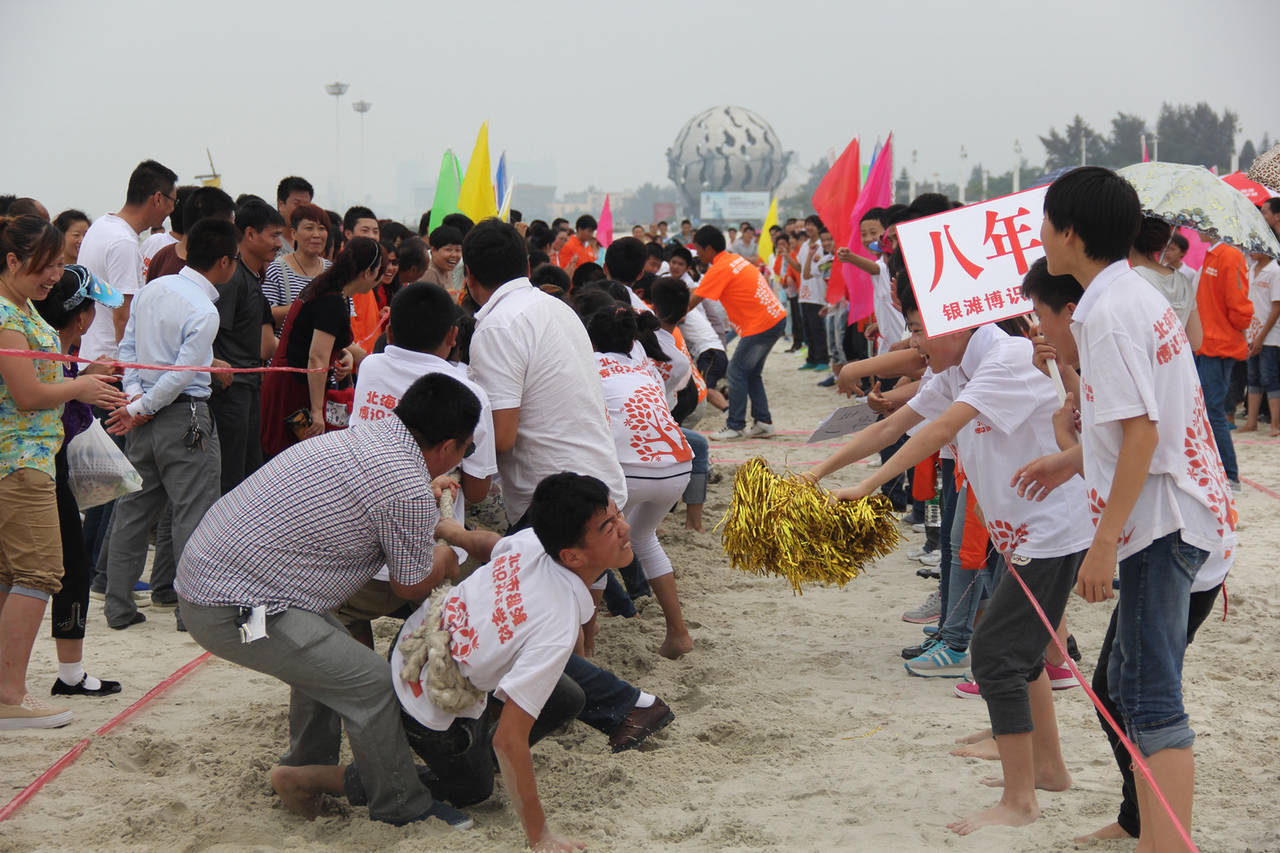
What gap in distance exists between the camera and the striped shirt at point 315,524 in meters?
3.43

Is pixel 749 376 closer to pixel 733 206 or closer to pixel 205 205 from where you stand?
pixel 205 205

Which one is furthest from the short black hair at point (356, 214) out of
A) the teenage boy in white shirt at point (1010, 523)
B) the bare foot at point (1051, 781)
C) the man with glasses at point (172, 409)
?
the bare foot at point (1051, 781)

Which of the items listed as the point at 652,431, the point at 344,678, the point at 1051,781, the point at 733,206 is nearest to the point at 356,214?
the point at 652,431

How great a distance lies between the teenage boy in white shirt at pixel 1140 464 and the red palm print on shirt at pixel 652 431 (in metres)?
2.50

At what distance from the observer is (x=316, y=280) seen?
560 cm

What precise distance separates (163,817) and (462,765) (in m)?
1.03

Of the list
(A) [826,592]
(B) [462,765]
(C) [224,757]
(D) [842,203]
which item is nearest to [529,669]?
(B) [462,765]

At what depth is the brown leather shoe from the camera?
4.26 metres

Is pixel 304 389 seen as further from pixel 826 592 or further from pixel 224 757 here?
pixel 826 592

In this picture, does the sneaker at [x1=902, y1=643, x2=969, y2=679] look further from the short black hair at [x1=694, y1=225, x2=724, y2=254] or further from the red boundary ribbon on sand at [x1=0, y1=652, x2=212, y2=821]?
the short black hair at [x1=694, y1=225, x2=724, y2=254]

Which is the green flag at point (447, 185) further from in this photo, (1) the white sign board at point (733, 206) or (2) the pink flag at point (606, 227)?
(1) the white sign board at point (733, 206)

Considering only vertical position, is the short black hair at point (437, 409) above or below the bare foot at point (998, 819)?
above

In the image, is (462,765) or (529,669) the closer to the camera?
(529,669)

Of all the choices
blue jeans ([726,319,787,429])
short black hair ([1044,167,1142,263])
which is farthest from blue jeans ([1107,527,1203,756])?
blue jeans ([726,319,787,429])
